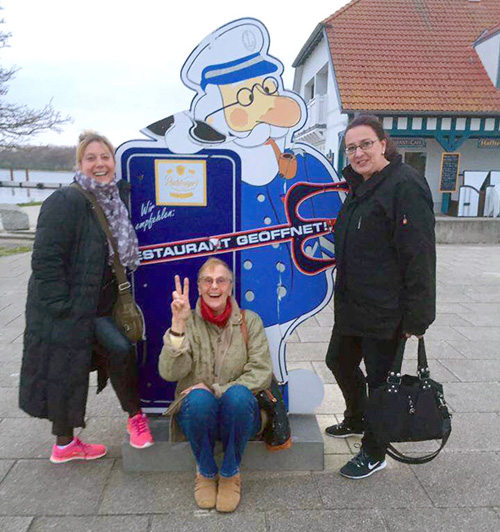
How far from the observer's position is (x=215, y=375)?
2.67 metres

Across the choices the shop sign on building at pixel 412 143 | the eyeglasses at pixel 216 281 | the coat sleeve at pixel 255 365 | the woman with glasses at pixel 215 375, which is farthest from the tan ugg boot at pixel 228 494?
the shop sign on building at pixel 412 143

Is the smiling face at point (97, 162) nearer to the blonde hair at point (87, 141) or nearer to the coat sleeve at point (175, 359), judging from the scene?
the blonde hair at point (87, 141)

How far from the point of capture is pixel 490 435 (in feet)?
10.7

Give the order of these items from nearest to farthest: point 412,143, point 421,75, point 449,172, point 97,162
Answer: point 97,162
point 449,172
point 421,75
point 412,143

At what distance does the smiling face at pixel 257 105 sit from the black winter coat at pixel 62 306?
0.93m

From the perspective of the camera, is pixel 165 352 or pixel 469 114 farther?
pixel 469 114

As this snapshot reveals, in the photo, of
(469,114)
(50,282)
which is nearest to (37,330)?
(50,282)

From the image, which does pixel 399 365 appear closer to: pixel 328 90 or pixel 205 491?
pixel 205 491

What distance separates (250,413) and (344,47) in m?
15.5

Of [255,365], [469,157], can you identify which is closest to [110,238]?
[255,365]

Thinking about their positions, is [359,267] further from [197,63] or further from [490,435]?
[490,435]

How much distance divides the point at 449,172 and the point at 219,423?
542 inches

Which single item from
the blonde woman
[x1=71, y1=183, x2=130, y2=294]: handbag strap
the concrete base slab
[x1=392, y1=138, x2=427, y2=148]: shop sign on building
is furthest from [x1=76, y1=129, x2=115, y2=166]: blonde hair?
[x1=392, y1=138, x2=427, y2=148]: shop sign on building

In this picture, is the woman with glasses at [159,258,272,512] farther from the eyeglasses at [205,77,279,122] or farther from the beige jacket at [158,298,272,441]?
the eyeglasses at [205,77,279,122]
